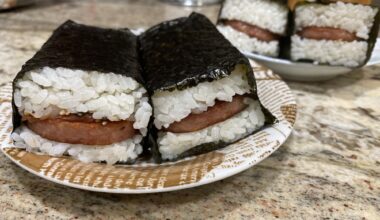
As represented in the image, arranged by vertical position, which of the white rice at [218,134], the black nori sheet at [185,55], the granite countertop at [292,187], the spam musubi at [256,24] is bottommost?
the granite countertop at [292,187]

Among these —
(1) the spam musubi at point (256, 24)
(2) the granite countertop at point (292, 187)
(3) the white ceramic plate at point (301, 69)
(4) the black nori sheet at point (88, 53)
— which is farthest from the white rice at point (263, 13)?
(4) the black nori sheet at point (88, 53)

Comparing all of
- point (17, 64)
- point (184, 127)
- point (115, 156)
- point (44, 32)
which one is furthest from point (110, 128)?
point (44, 32)

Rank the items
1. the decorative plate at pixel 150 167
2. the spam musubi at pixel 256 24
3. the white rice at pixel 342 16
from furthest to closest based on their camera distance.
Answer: the spam musubi at pixel 256 24 < the white rice at pixel 342 16 < the decorative plate at pixel 150 167

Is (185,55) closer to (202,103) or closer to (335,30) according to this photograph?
(202,103)

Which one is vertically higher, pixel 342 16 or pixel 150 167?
pixel 342 16

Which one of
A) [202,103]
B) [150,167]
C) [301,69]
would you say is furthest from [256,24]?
[150,167]

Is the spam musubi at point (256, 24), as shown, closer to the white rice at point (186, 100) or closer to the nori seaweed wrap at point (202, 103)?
the nori seaweed wrap at point (202, 103)

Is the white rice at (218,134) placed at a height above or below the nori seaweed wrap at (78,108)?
below
